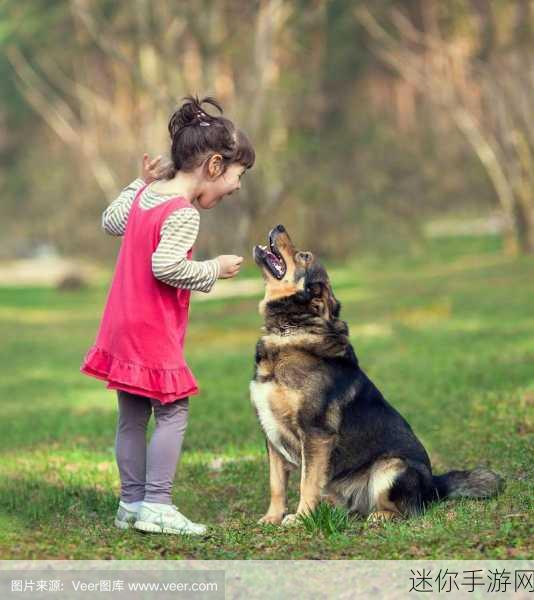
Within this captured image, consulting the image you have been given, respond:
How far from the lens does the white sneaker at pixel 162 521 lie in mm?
6039

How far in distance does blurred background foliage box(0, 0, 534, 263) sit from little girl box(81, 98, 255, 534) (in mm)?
14417

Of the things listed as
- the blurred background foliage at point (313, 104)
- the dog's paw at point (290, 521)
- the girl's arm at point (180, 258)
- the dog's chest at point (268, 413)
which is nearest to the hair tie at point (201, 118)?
the girl's arm at point (180, 258)

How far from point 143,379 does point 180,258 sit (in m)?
0.64

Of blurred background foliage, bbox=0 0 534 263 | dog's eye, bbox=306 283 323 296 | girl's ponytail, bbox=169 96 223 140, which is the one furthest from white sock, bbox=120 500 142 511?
blurred background foliage, bbox=0 0 534 263

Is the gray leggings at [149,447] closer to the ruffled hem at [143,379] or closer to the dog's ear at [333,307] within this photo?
the ruffled hem at [143,379]

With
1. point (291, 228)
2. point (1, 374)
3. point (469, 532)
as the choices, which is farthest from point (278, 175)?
point (469, 532)

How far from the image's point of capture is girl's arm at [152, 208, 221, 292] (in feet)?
19.6

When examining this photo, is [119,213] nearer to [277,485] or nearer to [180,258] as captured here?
[180,258]

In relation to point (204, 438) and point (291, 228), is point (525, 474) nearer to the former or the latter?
point (204, 438)

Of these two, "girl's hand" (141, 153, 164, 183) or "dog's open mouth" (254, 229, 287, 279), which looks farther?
"dog's open mouth" (254, 229, 287, 279)

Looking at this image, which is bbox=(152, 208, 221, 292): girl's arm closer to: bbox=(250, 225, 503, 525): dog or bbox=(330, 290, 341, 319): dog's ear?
bbox=(250, 225, 503, 525): dog

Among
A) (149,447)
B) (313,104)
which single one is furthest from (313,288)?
(313,104)

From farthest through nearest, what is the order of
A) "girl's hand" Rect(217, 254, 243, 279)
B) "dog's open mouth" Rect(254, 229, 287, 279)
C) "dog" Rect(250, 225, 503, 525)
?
"dog's open mouth" Rect(254, 229, 287, 279), "dog" Rect(250, 225, 503, 525), "girl's hand" Rect(217, 254, 243, 279)

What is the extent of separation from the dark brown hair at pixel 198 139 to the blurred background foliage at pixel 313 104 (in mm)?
14375
